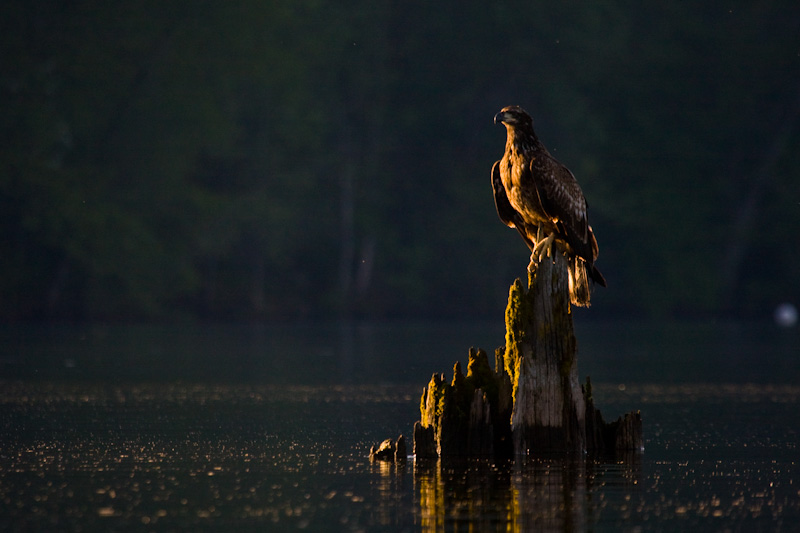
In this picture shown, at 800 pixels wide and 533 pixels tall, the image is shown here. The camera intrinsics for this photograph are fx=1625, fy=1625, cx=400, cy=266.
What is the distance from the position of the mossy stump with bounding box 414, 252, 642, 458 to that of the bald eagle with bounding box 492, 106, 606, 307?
358mm

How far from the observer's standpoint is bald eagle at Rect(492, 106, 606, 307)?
1598 cm

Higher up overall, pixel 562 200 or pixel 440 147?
pixel 440 147

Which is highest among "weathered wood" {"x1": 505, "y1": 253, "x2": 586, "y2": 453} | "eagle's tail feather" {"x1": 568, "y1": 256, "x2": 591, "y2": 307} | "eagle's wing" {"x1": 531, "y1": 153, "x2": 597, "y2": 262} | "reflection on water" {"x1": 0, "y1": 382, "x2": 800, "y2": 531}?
"eagle's wing" {"x1": 531, "y1": 153, "x2": 597, "y2": 262}

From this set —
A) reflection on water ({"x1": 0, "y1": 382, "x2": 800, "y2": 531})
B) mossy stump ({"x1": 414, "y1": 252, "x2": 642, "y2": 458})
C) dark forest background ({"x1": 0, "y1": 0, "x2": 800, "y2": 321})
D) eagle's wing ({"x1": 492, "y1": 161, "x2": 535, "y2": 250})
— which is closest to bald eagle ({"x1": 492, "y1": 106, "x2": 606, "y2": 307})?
eagle's wing ({"x1": 492, "y1": 161, "x2": 535, "y2": 250})

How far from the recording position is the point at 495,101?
208 ft

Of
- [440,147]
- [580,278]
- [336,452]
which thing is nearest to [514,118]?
[580,278]

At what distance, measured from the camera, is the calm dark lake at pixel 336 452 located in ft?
39.9

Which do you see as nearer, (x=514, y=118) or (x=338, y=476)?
(x=338, y=476)

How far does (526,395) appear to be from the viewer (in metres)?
15.4

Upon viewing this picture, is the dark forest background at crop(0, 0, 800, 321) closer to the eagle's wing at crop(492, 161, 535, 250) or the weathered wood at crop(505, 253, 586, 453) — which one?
the eagle's wing at crop(492, 161, 535, 250)

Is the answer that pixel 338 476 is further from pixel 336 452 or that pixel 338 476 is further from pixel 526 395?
pixel 526 395

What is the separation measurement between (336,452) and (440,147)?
48019 mm

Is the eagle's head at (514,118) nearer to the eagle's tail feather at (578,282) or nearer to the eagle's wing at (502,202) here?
the eagle's wing at (502,202)

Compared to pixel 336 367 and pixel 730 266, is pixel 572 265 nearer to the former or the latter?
pixel 336 367
